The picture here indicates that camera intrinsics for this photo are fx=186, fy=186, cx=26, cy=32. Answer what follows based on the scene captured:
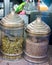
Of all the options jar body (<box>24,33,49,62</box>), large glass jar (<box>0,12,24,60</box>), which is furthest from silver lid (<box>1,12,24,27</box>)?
jar body (<box>24,33,49,62</box>)

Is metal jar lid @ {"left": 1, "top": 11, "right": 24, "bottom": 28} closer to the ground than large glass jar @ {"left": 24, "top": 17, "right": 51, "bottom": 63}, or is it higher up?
higher up

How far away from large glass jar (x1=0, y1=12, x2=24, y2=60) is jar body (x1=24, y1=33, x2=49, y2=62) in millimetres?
56

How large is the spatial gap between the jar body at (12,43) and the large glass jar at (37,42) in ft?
0.17

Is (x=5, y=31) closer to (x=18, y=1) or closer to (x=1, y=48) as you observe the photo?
(x=1, y=48)

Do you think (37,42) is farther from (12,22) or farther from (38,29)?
(12,22)

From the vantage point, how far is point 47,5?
1430mm

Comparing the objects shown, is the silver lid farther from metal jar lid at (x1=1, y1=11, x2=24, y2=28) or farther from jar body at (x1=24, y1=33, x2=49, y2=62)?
jar body at (x1=24, y1=33, x2=49, y2=62)

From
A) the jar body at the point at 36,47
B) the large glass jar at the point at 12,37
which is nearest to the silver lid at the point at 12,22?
the large glass jar at the point at 12,37

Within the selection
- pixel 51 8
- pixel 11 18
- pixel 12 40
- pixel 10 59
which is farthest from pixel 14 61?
pixel 51 8

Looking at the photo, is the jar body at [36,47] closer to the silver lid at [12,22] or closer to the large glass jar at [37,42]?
the large glass jar at [37,42]

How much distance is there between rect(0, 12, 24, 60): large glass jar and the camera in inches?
45.9

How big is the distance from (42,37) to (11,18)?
23 cm

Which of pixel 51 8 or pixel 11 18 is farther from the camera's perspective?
pixel 51 8

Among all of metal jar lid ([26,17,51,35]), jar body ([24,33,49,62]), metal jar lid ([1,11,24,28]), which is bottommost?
jar body ([24,33,49,62])
